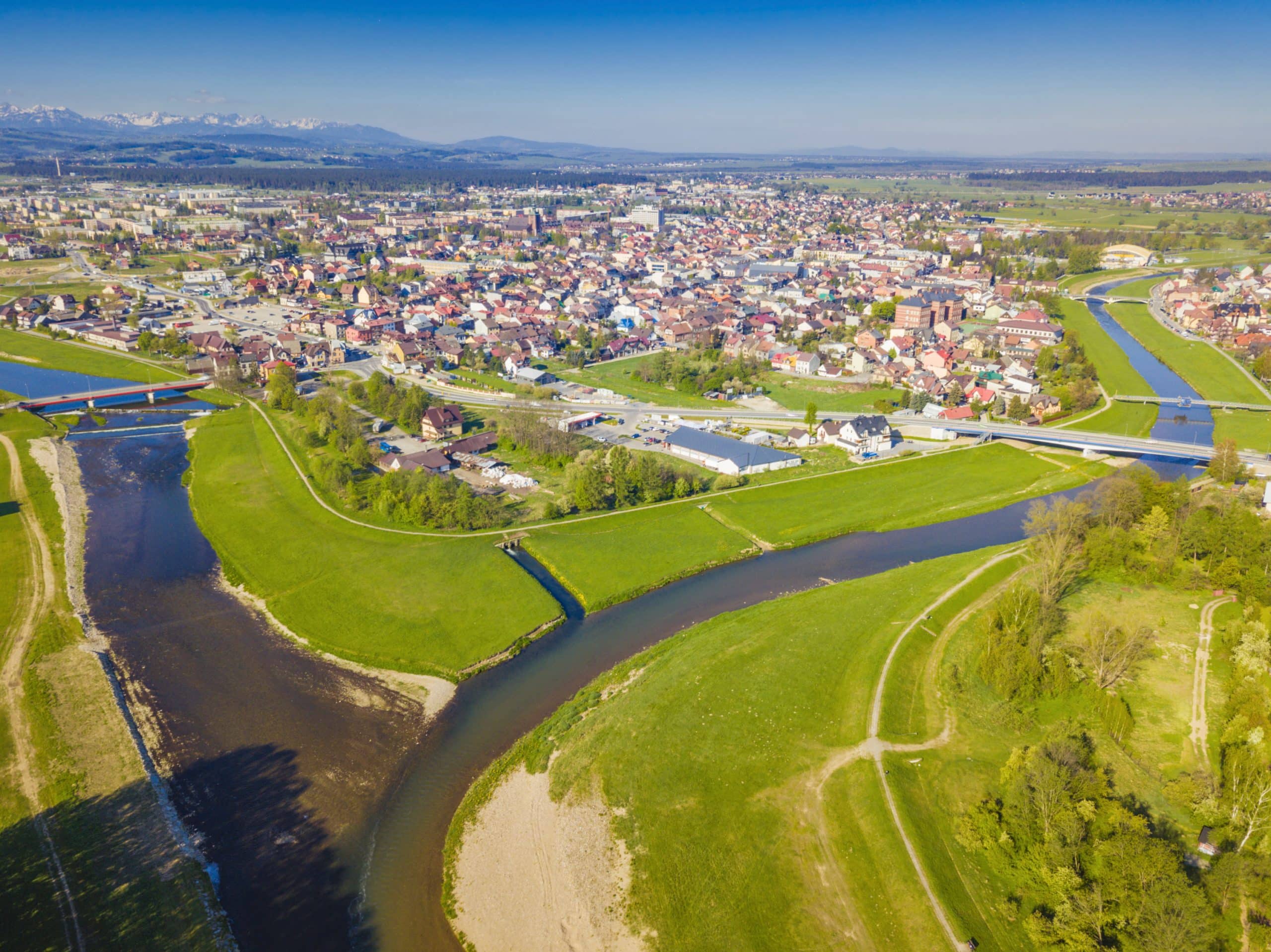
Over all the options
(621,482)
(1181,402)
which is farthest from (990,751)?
(1181,402)

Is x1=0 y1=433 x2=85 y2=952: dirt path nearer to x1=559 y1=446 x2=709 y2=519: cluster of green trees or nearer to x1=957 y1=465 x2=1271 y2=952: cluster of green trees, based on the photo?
x1=559 y1=446 x2=709 y2=519: cluster of green trees

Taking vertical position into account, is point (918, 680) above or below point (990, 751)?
above

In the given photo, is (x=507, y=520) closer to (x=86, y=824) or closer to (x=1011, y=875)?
(x=86, y=824)

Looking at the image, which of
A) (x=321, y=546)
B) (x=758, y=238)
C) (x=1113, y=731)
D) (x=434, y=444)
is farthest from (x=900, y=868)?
(x=758, y=238)

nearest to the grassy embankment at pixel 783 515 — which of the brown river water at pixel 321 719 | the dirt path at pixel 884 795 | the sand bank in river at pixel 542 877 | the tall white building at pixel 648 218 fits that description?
the brown river water at pixel 321 719

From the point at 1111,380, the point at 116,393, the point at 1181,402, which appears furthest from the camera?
the point at 1111,380

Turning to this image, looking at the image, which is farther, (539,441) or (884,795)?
(539,441)

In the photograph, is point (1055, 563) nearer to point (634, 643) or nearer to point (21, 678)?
point (634, 643)
